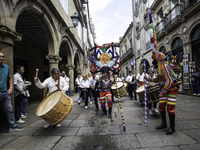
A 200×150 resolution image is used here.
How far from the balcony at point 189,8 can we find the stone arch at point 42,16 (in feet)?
28.6

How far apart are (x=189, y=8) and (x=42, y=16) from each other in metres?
9.25

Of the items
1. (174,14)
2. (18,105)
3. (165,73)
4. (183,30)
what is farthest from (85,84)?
(174,14)

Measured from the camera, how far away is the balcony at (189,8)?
8380mm

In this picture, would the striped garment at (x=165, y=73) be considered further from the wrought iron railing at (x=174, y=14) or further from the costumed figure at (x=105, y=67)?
the wrought iron railing at (x=174, y=14)

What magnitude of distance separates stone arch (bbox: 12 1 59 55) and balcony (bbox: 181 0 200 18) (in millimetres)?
8714

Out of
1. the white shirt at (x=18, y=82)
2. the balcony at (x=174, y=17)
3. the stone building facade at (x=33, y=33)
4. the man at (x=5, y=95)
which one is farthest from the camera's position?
the balcony at (x=174, y=17)

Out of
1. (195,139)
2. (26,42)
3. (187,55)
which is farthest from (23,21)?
(187,55)

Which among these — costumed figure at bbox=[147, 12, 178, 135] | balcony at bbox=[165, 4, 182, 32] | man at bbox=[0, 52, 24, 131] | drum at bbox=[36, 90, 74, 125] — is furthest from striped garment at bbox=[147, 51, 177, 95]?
balcony at bbox=[165, 4, 182, 32]

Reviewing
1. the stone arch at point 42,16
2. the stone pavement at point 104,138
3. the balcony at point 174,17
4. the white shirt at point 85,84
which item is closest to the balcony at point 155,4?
the balcony at point 174,17

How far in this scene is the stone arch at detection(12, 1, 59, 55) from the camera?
449 centimetres

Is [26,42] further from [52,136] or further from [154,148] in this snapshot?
[154,148]

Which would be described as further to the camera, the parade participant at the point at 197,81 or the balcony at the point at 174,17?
the balcony at the point at 174,17

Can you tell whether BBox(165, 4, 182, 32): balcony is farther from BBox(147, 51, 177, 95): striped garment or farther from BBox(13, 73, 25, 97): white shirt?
BBox(13, 73, 25, 97): white shirt

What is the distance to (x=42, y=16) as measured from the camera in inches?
251
